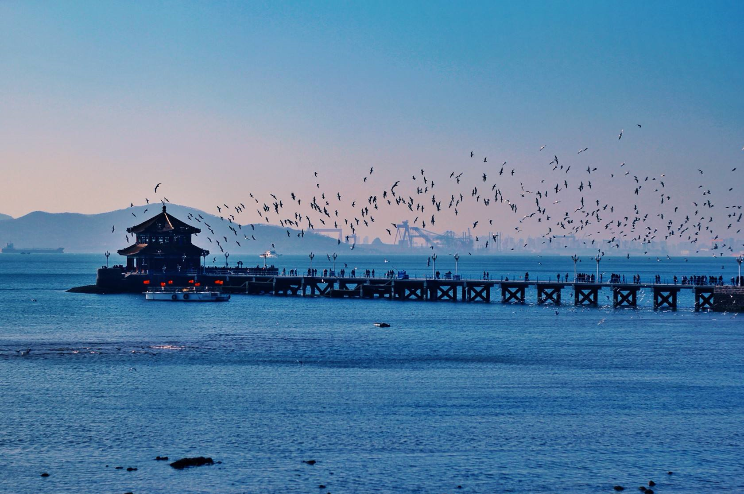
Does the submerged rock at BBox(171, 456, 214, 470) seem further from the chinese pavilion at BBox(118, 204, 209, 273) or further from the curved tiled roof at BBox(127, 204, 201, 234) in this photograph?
the curved tiled roof at BBox(127, 204, 201, 234)

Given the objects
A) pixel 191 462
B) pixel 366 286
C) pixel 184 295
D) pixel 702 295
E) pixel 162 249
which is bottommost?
pixel 191 462

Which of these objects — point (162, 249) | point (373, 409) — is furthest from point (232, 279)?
point (373, 409)

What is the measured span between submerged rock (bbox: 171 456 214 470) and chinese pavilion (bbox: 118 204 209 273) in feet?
324

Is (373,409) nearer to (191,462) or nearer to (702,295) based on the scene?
(191,462)

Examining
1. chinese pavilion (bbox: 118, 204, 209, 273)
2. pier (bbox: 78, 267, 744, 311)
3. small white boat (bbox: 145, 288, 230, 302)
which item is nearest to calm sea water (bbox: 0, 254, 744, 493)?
pier (bbox: 78, 267, 744, 311)

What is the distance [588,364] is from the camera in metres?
60.0

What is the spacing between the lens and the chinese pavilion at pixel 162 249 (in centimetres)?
13012

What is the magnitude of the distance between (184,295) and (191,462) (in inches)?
3566

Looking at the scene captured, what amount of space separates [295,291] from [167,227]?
64.4 ft

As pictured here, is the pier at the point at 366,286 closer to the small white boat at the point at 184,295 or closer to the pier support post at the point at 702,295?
the pier support post at the point at 702,295

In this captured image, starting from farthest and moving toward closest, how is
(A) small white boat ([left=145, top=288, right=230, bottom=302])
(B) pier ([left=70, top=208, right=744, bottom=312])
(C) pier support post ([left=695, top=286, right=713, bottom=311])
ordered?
(B) pier ([left=70, top=208, right=744, bottom=312]) < (A) small white boat ([left=145, top=288, right=230, bottom=302]) < (C) pier support post ([left=695, top=286, right=713, bottom=311])

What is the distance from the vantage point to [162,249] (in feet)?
427

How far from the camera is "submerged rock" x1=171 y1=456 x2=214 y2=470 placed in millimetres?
32781

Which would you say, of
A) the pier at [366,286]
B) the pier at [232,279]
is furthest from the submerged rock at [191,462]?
the pier at [232,279]
